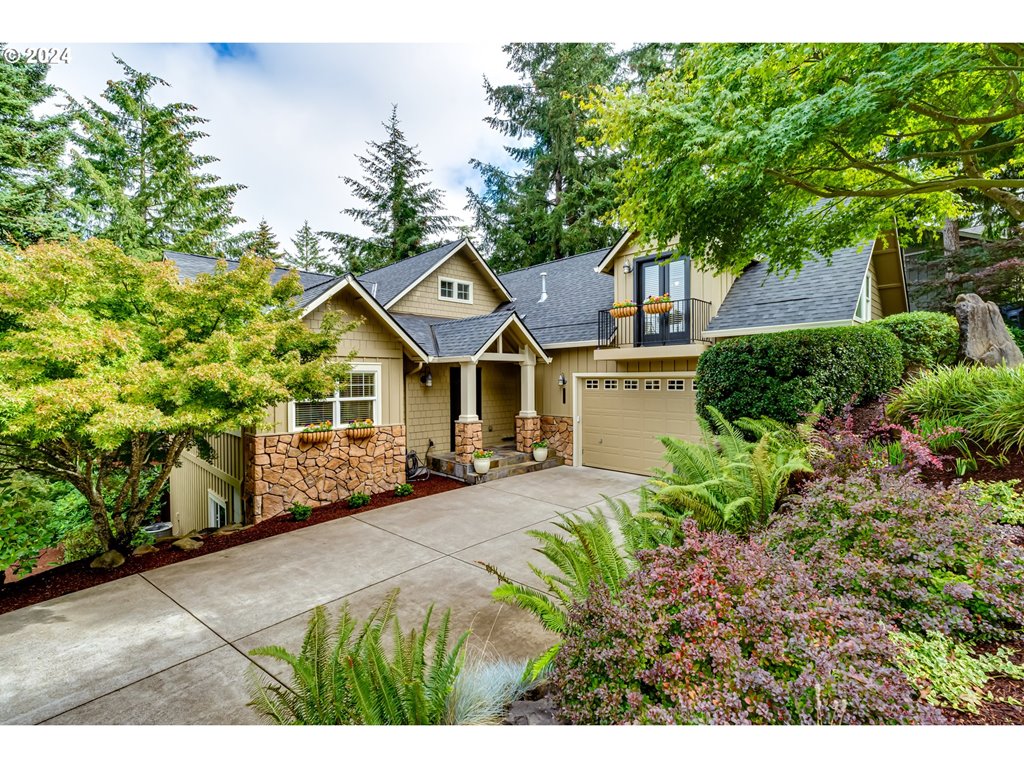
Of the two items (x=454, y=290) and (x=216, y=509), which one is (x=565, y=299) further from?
(x=216, y=509)

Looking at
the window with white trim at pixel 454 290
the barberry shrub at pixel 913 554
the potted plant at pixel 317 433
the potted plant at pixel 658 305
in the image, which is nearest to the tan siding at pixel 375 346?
the potted plant at pixel 317 433

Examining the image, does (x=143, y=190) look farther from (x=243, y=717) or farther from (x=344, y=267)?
(x=243, y=717)

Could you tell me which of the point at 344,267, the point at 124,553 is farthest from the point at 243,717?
the point at 344,267

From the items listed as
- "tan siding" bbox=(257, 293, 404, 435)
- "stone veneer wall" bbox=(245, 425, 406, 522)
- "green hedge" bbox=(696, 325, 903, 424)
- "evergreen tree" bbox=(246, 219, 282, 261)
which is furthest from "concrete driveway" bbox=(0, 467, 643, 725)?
"evergreen tree" bbox=(246, 219, 282, 261)

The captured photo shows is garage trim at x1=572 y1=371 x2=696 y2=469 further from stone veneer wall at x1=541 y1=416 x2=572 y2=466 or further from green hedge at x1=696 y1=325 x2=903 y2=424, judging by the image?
green hedge at x1=696 y1=325 x2=903 y2=424

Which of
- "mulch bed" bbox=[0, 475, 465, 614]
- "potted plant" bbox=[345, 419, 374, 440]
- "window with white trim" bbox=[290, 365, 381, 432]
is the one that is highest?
"window with white trim" bbox=[290, 365, 381, 432]

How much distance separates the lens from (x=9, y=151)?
7.62 m

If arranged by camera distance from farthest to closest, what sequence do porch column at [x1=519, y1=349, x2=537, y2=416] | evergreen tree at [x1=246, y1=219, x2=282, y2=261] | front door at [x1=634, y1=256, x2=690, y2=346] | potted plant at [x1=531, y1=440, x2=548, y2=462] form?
evergreen tree at [x1=246, y1=219, x2=282, y2=261] < porch column at [x1=519, y1=349, x2=537, y2=416] < potted plant at [x1=531, y1=440, x2=548, y2=462] < front door at [x1=634, y1=256, x2=690, y2=346]

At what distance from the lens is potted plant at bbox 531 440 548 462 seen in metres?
9.97

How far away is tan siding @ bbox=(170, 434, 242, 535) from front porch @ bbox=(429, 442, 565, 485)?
3.68 meters

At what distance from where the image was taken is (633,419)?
9.51 metres

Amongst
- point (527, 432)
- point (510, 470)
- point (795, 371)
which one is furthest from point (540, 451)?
point (795, 371)

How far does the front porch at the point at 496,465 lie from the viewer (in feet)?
29.0

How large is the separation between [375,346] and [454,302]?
4.30 metres
